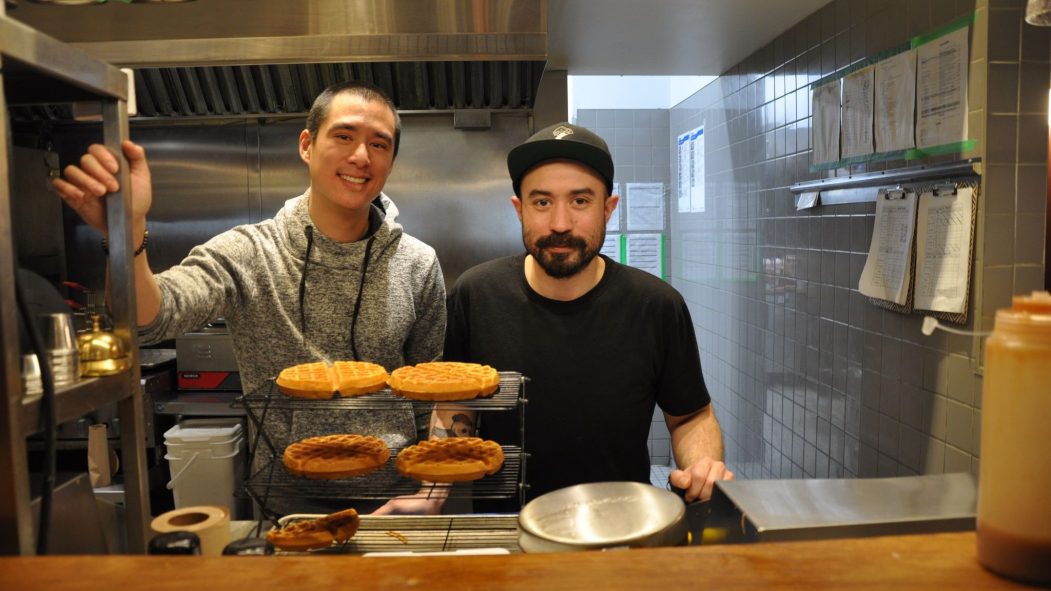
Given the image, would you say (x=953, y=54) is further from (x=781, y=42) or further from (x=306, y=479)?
(x=306, y=479)

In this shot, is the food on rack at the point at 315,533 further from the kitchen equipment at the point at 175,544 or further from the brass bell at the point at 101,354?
the brass bell at the point at 101,354

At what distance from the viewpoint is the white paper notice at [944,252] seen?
224 cm

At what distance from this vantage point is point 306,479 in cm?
147

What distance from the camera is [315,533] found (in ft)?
3.96

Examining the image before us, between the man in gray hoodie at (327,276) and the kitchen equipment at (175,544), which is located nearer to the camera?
the kitchen equipment at (175,544)

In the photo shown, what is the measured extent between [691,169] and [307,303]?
372 cm

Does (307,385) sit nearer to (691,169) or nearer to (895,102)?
(895,102)

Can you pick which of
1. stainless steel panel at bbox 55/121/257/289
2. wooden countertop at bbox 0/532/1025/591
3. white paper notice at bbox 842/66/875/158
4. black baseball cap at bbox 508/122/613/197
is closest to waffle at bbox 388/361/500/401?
black baseball cap at bbox 508/122/613/197

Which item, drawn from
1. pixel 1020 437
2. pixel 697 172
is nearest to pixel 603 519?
pixel 1020 437

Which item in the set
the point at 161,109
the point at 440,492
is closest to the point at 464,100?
the point at 161,109

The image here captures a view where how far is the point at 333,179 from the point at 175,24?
0.89m

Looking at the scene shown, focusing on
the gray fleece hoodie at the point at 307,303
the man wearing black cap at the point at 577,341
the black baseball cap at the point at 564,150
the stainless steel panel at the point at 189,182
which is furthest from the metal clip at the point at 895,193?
the stainless steel panel at the point at 189,182

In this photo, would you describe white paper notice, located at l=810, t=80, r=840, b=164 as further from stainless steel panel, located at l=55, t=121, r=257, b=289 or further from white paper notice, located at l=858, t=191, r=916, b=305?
stainless steel panel, located at l=55, t=121, r=257, b=289

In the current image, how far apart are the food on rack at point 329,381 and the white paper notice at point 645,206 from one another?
3.98 meters
